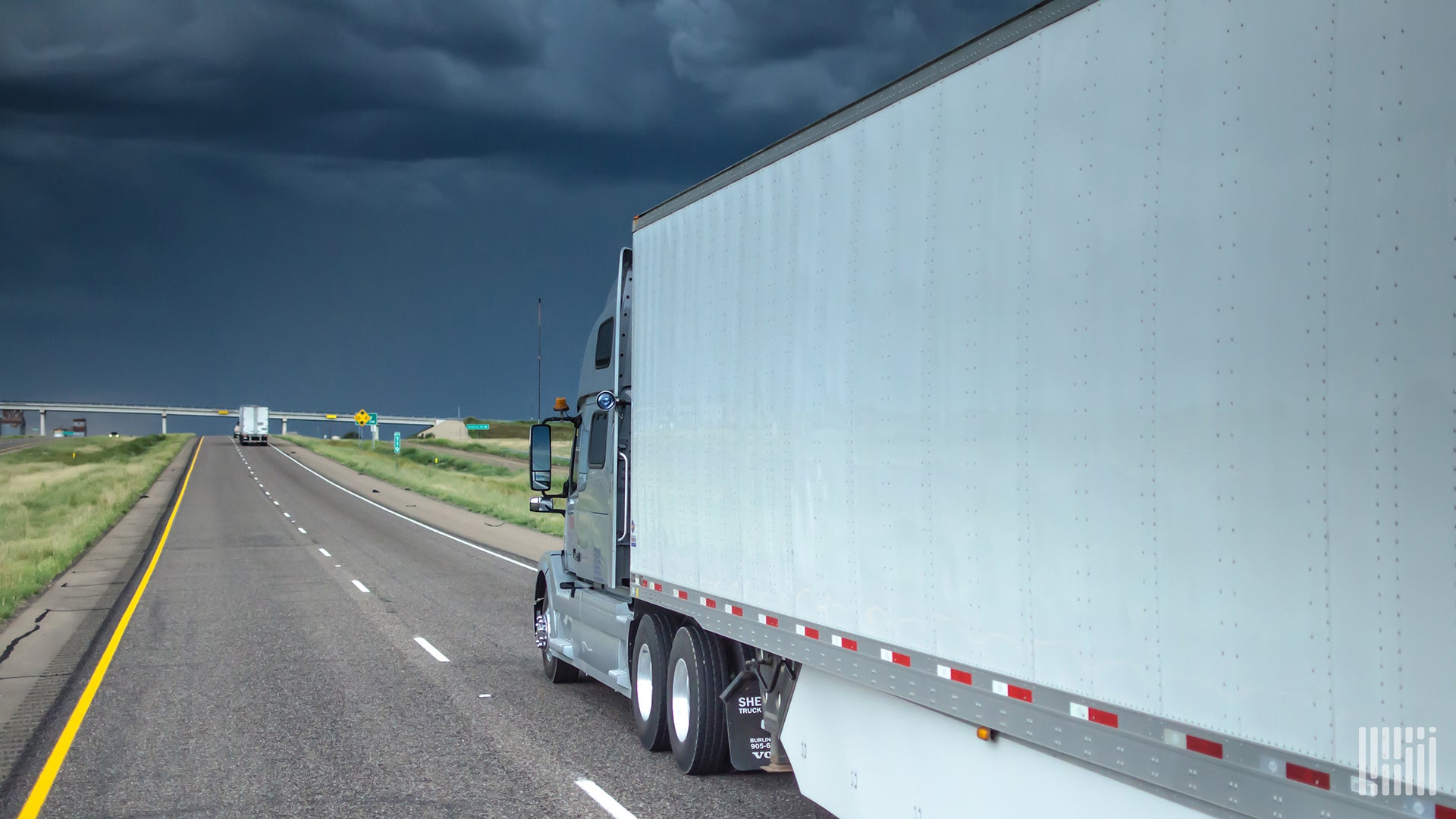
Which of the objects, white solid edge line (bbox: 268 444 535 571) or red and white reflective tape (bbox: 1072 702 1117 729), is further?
white solid edge line (bbox: 268 444 535 571)

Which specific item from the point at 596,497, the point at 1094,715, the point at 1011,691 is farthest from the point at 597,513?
the point at 1094,715

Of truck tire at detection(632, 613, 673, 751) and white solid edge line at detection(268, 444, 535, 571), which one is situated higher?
truck tire at detection(632, 613, 673, 751)

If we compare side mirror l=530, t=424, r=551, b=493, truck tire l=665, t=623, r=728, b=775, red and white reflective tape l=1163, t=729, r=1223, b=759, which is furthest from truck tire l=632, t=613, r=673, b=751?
red and white reflective tape l=1163, t=729, r=1223, b=759

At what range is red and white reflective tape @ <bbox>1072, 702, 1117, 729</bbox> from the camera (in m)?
3.82

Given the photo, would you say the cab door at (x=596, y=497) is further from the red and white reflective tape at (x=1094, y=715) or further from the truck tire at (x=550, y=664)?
the red and white reflective tape at (x=1094, y=715)

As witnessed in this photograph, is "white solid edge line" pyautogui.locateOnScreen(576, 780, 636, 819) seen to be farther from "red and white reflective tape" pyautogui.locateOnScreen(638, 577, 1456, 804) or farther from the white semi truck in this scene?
"red and white reflective tape" pyautogui.locateOnScreen(638, 577, 1456, 804)

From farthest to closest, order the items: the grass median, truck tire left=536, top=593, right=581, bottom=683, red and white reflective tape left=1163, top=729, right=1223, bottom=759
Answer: the grass median < truck tire left=536, top=593, right=581, bottom=683 < red and white reflective tape left=1163, top=729, right=1223, bottom=759

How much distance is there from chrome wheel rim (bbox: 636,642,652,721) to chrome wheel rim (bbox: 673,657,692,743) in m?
0.43

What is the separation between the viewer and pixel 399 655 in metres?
13.0

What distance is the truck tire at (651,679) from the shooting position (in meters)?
8.28

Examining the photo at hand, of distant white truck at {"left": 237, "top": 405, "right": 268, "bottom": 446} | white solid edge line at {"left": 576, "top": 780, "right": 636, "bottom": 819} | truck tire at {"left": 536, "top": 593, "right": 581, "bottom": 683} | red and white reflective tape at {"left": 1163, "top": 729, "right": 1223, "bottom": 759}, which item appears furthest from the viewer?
distant white truck at {"left": 237, "top": 405, "right": 268, "bottom": 446}

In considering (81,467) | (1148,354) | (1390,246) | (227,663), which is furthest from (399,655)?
(81,467)

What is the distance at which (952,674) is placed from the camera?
469 centimetres

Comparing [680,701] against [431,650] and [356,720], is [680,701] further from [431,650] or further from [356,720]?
[431,650]
